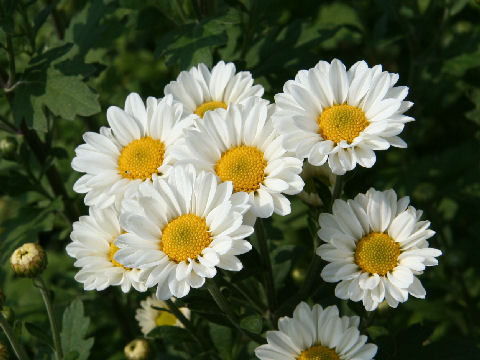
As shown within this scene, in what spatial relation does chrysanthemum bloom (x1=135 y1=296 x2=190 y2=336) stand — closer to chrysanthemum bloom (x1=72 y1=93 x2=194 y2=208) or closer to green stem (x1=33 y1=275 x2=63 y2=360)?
green stem (x1=33 y1=275 x2=63 y2=360)

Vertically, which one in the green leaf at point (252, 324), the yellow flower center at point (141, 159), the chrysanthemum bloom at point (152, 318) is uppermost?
the yellow flower center at point (141, 159)

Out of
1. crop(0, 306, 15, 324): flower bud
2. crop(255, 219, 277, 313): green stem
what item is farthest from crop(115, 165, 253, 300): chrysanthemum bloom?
crop(0, 306, 15, 324): flower bud

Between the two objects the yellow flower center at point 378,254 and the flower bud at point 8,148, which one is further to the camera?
the flower bud at point 8,148

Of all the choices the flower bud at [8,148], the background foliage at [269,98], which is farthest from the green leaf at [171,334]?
the flower bud at [8,148]

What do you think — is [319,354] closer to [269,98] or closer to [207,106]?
[207,106]

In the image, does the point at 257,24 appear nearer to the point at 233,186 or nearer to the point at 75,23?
the point at 75,23

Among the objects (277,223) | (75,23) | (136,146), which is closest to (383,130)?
(136,146)

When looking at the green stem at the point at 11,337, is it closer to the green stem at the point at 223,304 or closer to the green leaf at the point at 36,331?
the green leaf at the point at 36,331
